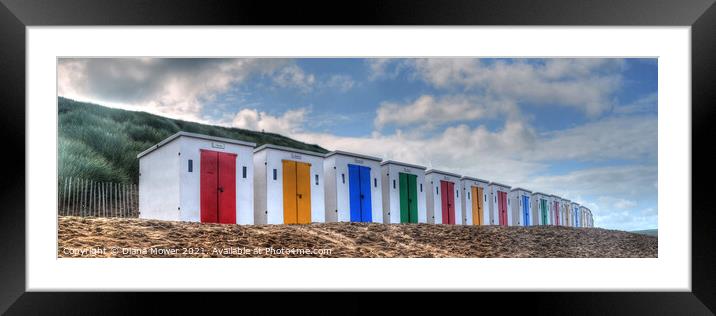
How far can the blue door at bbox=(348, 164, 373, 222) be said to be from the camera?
7.54 meters

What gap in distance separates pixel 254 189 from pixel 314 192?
73 centimetres

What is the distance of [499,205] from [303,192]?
3.67 meters

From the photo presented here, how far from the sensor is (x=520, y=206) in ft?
30.9

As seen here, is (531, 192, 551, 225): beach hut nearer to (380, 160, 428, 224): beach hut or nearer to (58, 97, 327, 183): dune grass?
(380, 160, 428, 224): beach hut

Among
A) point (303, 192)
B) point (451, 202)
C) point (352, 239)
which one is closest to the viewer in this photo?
point (352, 239)

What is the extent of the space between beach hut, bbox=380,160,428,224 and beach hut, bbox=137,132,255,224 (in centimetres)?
199

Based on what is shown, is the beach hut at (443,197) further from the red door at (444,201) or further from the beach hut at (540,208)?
the beach hut at (540,208)

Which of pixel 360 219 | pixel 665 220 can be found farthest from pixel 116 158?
pixel 665 220

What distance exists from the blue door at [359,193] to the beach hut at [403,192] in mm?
318

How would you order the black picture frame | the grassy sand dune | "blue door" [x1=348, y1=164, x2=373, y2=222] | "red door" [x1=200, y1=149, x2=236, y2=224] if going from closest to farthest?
the black picture frame, the grassy sand dune, "red door" [x1=200, y1=149, x2=236, y2=224], "blue door" [x1=348, y1=164, x2=373, y2=222]

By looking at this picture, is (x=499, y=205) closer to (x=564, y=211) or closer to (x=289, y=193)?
(x=564, y=211)

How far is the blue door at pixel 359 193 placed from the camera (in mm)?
7543

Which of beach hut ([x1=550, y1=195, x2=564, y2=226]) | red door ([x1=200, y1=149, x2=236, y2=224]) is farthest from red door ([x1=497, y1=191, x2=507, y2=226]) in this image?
red door ([x1=200, y1=149, x2=236, y2=224])

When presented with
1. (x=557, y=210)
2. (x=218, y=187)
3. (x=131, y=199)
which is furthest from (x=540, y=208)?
(x=131, y=199)
